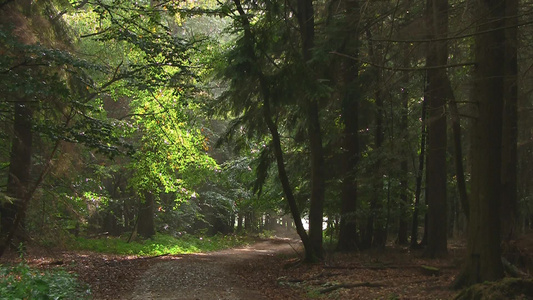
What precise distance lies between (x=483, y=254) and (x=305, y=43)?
8.35 meters

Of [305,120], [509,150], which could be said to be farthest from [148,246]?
[509,150]

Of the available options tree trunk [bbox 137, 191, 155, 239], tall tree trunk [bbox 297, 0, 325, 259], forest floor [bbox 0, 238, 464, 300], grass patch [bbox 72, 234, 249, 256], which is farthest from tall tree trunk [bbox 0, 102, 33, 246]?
tree trunk [bbox 137, 191, 155, 239]

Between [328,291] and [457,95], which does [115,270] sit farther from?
[457,95]

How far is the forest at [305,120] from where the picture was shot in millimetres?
7199

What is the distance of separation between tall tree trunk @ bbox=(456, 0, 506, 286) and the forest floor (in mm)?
917

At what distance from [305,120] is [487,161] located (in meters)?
7.09

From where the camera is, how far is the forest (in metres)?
7.20

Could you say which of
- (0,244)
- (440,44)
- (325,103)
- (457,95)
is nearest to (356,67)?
(325,103)

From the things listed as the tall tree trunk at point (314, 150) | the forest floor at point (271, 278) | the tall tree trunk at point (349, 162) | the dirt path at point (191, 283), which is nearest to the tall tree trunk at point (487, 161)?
the forest floor at point (271, 278)

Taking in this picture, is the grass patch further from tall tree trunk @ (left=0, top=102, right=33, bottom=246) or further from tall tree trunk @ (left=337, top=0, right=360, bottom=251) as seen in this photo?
tall tree trunk @ (left=337, top=0, right=360, bottom=251)

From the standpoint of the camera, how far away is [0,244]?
9453mm

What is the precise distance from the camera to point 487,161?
22.2 ft

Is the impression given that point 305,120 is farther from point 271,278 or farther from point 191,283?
point 191,283

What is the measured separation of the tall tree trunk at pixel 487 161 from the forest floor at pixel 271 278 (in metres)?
0.92
